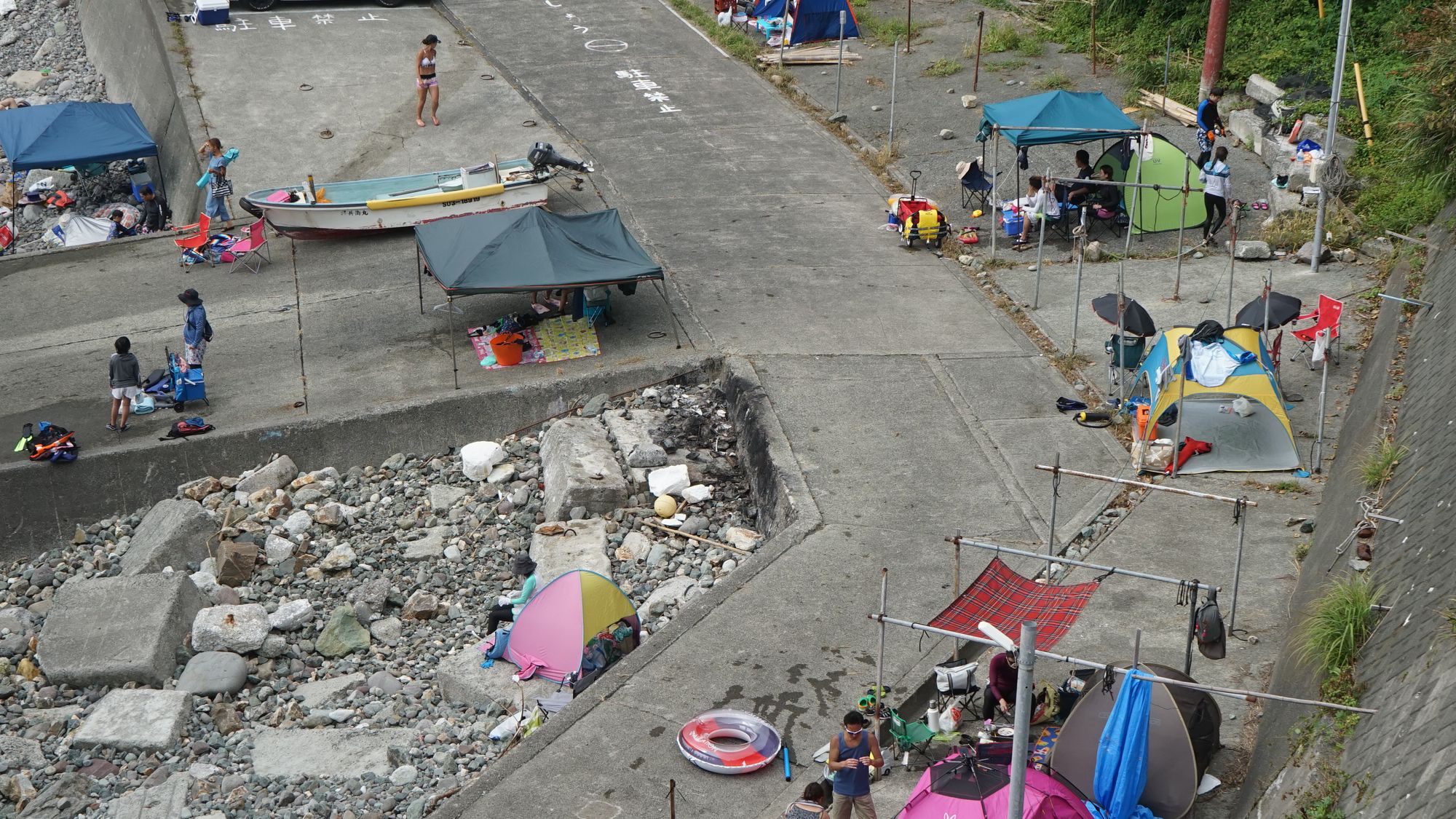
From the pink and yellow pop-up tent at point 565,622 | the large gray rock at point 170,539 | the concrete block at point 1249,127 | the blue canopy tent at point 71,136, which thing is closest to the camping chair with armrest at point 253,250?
the large gray rock at point 170,539

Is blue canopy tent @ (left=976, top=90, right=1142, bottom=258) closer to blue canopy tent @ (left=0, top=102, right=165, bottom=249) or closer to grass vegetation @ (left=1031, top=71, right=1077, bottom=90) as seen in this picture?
grass vegetation @ (left=1031, top=71, right=1077, bottom=90)

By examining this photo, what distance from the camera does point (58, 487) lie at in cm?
1568

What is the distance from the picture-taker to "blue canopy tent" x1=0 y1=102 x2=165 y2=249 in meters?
25.2

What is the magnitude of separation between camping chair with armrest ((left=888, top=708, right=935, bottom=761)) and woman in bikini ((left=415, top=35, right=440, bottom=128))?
58.4 feet

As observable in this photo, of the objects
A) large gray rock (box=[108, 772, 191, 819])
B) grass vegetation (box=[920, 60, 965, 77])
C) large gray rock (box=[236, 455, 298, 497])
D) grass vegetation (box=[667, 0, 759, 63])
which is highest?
grass vegetation (box=[667, 0, 759, 63])

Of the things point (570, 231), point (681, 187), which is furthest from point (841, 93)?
point (570, 231)

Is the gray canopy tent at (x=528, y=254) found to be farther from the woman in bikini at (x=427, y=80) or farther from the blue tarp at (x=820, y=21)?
the blue tarp at (x=820, y=21)

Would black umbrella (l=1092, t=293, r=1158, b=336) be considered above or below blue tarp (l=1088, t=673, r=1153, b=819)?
above

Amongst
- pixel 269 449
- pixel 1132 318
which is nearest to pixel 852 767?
pixel 1132 318

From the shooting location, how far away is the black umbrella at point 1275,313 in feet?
49.8

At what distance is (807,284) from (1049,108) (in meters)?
4.50

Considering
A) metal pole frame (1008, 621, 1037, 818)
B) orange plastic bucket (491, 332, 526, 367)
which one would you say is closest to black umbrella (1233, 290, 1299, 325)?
orange plastic bucket (491, 332, 526, 367)

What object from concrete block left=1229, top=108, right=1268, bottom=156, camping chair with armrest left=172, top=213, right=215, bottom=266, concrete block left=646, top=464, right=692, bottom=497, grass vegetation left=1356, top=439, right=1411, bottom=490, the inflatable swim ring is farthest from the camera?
concrete block left=1229, top=108, right=1268, bottom=156

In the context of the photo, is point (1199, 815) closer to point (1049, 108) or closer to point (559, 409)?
point (559, 409)
